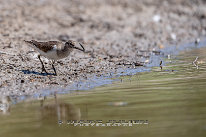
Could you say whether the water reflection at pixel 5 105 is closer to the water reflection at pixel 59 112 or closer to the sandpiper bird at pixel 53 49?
the water reflection at pixel 59 112

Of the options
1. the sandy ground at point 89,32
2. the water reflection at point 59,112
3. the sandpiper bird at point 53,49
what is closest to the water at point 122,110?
the water reflection at point 59,112

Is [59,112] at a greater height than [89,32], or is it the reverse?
[89,32]

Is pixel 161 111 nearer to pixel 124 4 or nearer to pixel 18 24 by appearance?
pixel 18 24

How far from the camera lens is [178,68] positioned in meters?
10.1

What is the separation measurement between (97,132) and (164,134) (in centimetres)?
82

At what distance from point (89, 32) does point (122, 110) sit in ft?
27.7

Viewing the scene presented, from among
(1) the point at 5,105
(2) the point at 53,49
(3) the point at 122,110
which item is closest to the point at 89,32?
(2) the point at 53,49

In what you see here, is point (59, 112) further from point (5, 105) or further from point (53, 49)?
point (53, 49)

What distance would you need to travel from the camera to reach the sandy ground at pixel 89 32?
373 inches

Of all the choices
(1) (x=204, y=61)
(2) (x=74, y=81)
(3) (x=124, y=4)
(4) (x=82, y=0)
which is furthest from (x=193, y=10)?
(2) (x=74, y=81)

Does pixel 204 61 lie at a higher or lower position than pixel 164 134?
higher

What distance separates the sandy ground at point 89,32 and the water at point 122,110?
115 centimetres

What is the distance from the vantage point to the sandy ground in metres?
9.48

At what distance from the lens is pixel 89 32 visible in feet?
47.8
